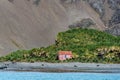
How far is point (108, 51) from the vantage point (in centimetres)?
13075

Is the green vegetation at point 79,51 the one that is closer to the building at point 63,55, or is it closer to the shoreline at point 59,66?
the building at point 63,55

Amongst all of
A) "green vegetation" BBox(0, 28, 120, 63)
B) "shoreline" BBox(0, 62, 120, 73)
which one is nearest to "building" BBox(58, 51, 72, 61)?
"green vegetation" BBox(0, 28, 120, 63)

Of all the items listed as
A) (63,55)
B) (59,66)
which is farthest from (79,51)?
(59,66)

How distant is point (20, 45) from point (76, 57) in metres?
52.9

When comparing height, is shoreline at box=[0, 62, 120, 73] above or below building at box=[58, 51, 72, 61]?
below

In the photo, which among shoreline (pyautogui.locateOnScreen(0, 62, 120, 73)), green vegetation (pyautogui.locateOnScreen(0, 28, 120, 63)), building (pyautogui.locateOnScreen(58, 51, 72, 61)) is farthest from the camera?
building (pyautogui.locateOnScreen(58, 51, 72, 61))

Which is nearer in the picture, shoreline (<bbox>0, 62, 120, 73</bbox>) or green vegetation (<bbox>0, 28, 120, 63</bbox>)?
shoreline (<bbox>0, 62, 120, 73</bbox>)

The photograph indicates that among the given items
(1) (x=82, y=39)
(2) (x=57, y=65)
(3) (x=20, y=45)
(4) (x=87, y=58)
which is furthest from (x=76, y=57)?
(3) (x=20, y=45)

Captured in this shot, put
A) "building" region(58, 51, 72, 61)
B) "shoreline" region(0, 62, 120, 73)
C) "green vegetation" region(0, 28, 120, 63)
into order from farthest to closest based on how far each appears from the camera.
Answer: "building" region(58, 51, 72, 61) < "green vegetation" region(0, 28, 120, 63) < "shoreline" region(0, 62, 120, 73)

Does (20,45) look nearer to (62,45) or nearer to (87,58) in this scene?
(62,45)

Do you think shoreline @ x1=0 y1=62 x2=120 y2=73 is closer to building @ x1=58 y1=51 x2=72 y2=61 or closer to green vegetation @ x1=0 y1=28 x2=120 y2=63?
building @ x1=58 y1=51 x2=72 y2=61

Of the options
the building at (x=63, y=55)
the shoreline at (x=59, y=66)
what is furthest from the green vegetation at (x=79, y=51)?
the shoreline at (x=59, y=66)

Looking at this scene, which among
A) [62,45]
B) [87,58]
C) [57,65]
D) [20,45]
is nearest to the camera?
[57,65]

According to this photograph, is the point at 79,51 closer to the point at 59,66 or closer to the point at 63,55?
the point at 63,55
